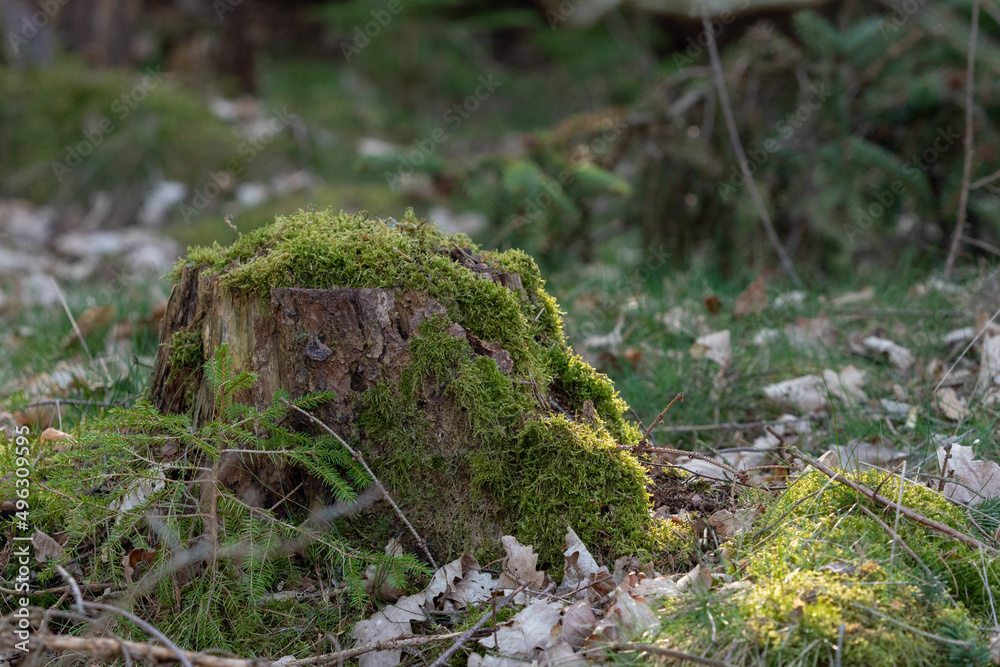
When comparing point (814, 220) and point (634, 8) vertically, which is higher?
point (634, 8)

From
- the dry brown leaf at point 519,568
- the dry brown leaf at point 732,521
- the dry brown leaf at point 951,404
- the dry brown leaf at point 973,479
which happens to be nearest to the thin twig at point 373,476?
the dry brown leaf at point 519,568

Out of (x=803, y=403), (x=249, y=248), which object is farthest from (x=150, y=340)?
(x=803, y=403)

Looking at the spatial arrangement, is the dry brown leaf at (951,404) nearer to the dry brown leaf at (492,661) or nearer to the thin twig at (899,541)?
the thin twig at (899,541)

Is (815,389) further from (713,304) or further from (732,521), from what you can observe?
(732,521)

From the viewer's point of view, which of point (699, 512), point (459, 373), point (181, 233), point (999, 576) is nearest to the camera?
point (999, 576)

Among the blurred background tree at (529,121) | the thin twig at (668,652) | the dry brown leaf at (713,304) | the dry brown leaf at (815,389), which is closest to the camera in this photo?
the thin twig at (668,652)

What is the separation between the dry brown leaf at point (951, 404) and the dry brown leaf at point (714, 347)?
80 cm

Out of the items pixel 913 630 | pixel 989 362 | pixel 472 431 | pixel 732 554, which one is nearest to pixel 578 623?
pixel 732 554

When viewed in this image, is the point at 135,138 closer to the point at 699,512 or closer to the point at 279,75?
the point at 279,75

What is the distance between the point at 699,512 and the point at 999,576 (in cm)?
72

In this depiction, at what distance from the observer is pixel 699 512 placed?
2117mm

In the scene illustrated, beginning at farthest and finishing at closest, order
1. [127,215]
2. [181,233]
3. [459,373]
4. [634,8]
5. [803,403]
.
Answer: [634,8] < [127,215] < [181,233] < [803,403] < [459,373]

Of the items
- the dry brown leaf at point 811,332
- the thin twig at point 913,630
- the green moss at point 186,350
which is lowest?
the dry brown leaf at point 811,332

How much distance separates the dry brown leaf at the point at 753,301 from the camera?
3.74 metres
